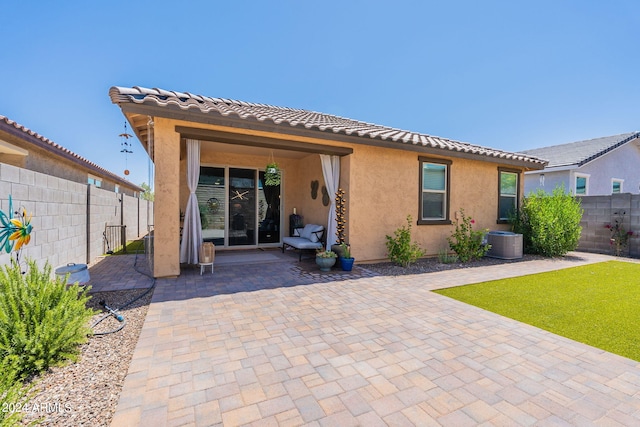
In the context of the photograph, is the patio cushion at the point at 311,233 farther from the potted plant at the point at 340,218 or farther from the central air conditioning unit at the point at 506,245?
the central air conditioning unit at the point at 506,245

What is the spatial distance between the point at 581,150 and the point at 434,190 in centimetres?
1303

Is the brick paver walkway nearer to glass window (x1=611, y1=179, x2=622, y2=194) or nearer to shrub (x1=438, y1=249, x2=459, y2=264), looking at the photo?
shrub (x1=438, y1=249, x2=459, y2=264)

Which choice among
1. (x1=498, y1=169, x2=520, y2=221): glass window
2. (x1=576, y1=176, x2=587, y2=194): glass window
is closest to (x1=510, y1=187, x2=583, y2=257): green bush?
(x1=498, y1=169, x2=520, y2=221): glass window

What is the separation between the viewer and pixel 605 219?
9.75 meters


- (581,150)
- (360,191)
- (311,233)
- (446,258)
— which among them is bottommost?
(446,258)

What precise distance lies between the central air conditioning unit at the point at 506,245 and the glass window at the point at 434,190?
5.60 feet

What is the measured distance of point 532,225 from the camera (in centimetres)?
923

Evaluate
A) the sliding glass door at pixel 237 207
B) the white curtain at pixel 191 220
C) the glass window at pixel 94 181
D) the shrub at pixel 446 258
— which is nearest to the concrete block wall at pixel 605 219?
the shrub at pixel 446 258

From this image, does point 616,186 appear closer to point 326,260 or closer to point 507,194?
point 507,194

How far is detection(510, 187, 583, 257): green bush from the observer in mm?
8766

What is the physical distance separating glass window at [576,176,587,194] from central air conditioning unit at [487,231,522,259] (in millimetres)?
8540

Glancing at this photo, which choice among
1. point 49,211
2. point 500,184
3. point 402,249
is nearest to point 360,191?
point 402,249

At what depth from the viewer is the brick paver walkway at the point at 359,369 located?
203 cm

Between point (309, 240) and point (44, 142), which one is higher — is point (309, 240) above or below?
below
